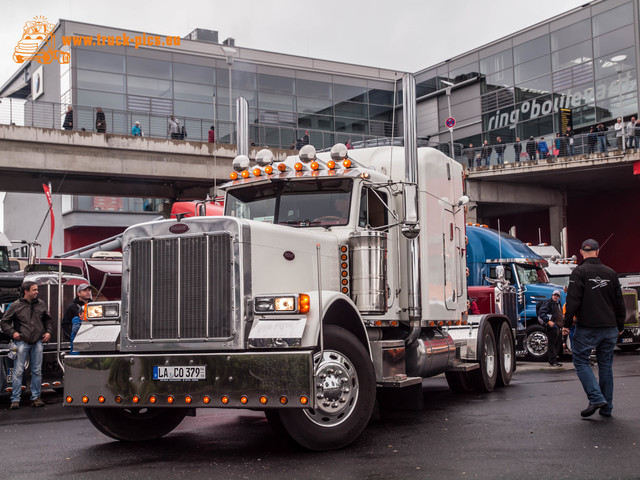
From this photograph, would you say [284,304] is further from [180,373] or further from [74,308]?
[74,308]

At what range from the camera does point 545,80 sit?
147 ft

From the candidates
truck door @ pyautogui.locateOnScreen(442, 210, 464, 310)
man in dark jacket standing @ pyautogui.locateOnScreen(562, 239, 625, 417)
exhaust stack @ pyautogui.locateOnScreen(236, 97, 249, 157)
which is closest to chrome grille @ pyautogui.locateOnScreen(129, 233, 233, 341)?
exhaust stack @ pyautogui.locateOnScreen(236, 97, 249, 157)

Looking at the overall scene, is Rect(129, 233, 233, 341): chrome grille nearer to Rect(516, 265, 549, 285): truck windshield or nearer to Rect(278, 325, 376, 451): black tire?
Rect(278, 325, 376, 451): black tire

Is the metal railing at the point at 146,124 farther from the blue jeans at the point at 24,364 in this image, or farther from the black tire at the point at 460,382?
the blue jeans at the point at 24,364

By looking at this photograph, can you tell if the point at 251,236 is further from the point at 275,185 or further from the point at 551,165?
the point at 551,165

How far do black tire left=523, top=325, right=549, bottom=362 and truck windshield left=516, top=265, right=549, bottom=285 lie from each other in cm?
129

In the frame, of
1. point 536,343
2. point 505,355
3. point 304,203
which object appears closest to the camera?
point 304,203

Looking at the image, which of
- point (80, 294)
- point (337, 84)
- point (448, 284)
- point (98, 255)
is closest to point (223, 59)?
point (337, 84)

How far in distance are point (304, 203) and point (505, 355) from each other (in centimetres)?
597

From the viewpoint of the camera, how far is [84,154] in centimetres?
3325

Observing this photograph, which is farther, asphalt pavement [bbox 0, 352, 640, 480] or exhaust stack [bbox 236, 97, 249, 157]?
exhaust stack [bbox 236, 97, 249, 157]

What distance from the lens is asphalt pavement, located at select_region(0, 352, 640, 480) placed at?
648 centimetres

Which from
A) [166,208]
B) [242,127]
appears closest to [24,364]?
[242,127]

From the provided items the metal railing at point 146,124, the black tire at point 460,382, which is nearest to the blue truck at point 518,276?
the black tire at point 460,382
